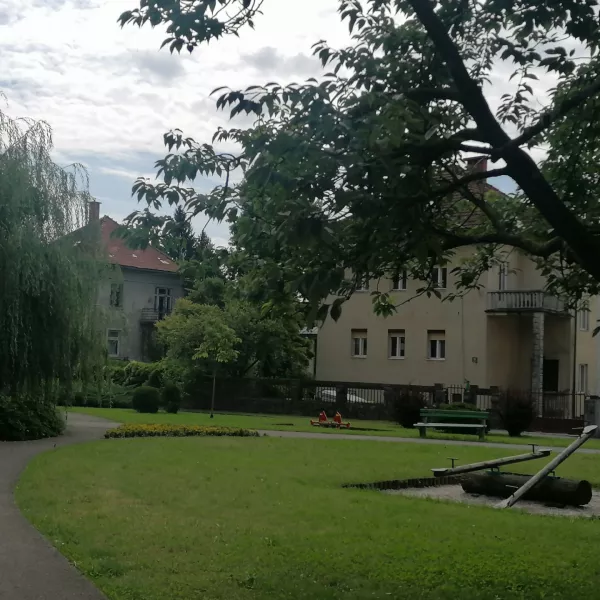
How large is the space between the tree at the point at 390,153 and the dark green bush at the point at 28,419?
1353 centimetres

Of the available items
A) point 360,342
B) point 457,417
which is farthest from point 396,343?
point 457,417

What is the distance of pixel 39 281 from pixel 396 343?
88.6ft

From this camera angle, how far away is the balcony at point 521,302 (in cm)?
4116

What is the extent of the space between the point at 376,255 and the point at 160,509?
225 inches

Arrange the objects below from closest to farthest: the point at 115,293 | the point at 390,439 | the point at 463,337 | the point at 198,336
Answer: the point at 115,293 → the point at 390,439 → the point at 198,336 → the point at 463,337

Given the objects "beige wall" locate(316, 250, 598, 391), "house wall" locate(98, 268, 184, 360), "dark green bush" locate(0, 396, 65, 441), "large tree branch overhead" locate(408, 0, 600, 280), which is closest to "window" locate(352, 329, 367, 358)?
"beige wall" locate(316, 250, 598, 391)

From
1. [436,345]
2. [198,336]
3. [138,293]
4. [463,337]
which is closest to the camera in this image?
[198,336]

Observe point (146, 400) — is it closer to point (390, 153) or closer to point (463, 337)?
point (463, 337)

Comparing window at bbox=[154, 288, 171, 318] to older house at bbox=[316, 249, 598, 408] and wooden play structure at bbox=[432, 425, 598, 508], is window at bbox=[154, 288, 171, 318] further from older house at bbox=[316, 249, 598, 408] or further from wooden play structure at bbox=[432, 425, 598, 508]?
wooden play structure at bbox=[432, 425, 598, 508]

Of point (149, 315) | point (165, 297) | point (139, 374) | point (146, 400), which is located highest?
point (165, 297)

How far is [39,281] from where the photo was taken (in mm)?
20703

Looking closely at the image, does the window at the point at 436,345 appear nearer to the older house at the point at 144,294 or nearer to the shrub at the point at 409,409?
the shrub at the point at 409,409

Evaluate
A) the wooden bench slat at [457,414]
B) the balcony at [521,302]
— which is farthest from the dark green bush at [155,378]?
the wooden bench slat at [457,414]

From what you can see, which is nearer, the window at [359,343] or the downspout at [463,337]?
the downspout at [463,337]
